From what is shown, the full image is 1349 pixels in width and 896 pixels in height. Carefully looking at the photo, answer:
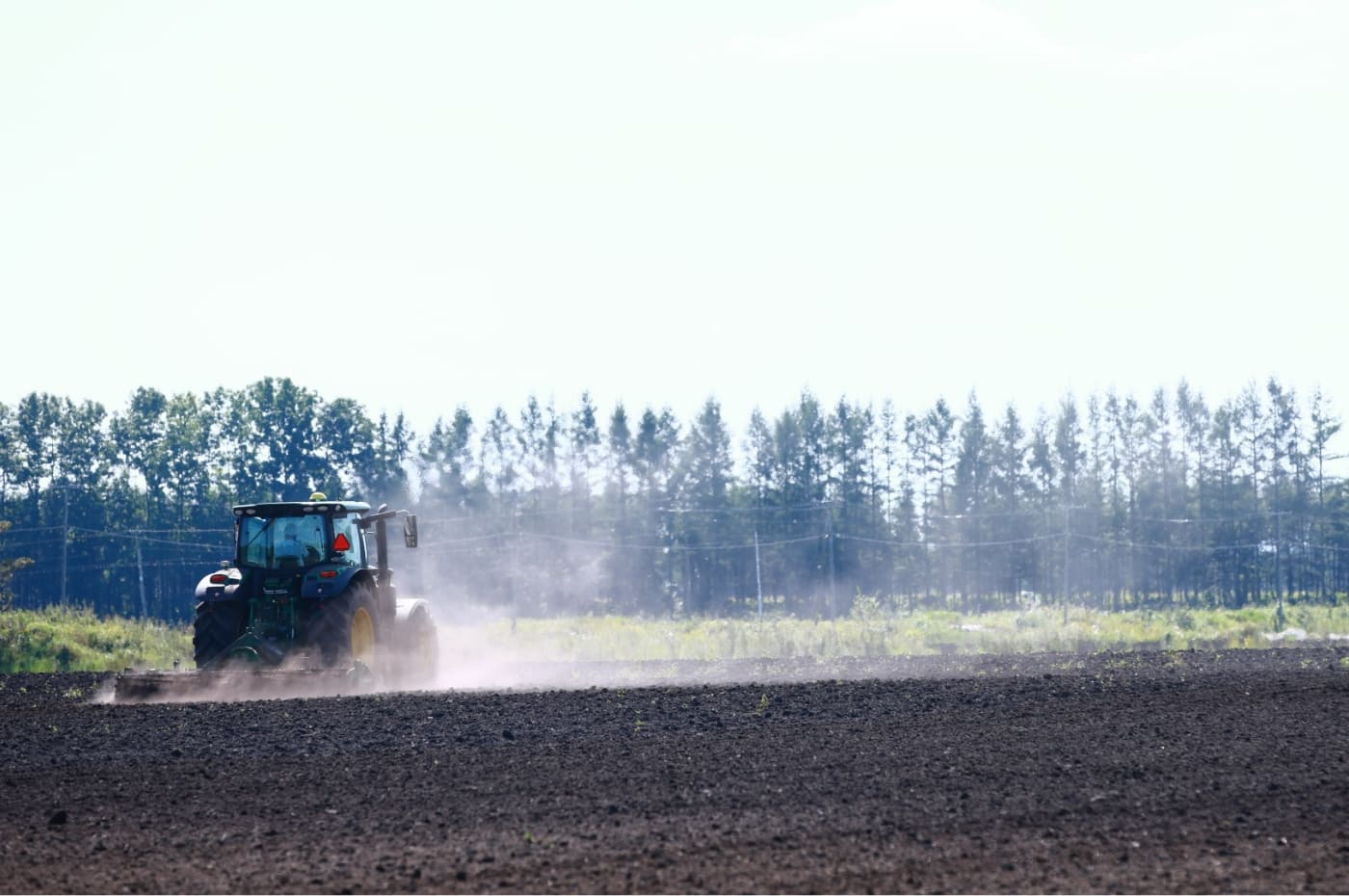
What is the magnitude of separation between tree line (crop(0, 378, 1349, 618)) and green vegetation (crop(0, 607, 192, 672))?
32778 mm

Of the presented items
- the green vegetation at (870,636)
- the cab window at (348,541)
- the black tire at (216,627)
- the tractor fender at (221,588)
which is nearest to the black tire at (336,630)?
the cab window at (348,541)

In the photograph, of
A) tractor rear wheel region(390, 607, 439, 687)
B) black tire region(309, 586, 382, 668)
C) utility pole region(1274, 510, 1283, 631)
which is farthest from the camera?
utility pole region(1274, 510, 1283, 631)

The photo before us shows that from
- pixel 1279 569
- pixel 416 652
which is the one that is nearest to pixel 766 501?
pixel 1279 569

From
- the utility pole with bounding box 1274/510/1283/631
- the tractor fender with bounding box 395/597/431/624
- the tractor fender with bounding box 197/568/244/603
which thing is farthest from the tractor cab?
the utility pole with bounding box 1274/510/1283/631

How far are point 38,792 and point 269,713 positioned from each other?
4620 mm

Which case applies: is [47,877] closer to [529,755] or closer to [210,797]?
[210,797]

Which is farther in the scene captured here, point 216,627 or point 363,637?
point 363,637

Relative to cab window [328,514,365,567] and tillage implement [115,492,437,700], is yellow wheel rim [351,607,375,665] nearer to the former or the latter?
tillage implement [115,492,437,700]

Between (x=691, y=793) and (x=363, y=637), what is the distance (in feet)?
34.4

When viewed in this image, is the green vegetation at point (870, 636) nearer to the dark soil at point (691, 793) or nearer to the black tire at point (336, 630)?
the black tire at point (336, 630)

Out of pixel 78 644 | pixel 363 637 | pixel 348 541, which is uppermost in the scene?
pixel 348 541

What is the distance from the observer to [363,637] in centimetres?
1956

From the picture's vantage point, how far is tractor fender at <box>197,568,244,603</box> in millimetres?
19000

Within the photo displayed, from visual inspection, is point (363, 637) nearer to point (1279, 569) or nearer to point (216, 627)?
point (216, 627)
